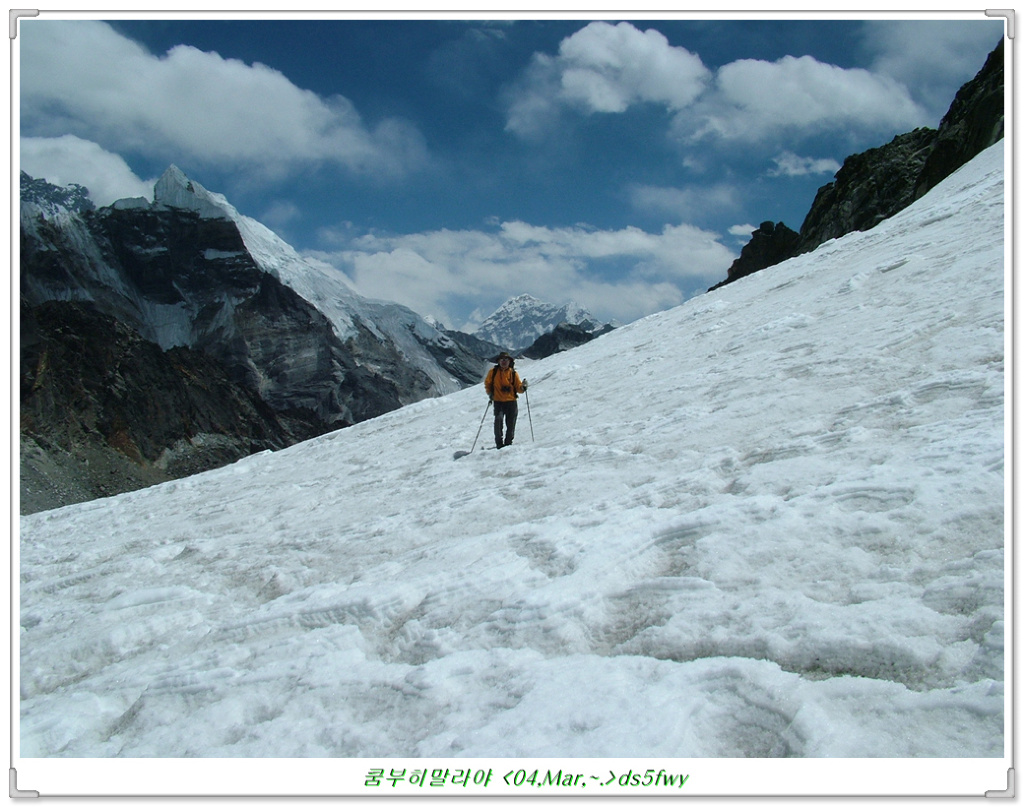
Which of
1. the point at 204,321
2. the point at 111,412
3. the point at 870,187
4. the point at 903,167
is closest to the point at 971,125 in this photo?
the point at 903,167

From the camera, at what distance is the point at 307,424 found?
465 feet

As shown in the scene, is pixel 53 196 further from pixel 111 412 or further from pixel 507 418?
pixel 507 418

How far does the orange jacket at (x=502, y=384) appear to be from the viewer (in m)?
10.8

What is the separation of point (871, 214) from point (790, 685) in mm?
57896

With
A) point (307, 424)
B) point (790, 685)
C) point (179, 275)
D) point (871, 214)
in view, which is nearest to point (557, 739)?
point (790, 685)

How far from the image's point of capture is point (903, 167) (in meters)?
51.4

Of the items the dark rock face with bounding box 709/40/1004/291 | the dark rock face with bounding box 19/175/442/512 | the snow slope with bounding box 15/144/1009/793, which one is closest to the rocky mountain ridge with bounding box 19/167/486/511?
the dark rock face with bounding box 19/175/442/512

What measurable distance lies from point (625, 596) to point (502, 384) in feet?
22.6

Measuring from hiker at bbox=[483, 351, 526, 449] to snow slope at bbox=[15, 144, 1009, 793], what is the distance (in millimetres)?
938

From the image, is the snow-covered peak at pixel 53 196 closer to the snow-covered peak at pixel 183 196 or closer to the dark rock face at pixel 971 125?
the snow-covered peak at pixel 183 196

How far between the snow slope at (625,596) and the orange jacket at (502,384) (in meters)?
1.36

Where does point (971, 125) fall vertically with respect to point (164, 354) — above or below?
below

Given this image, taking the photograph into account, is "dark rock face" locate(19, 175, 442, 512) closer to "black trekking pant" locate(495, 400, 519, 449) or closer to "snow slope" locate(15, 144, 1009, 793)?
"black trekking pant" locate(495, 400, 519, 449)
